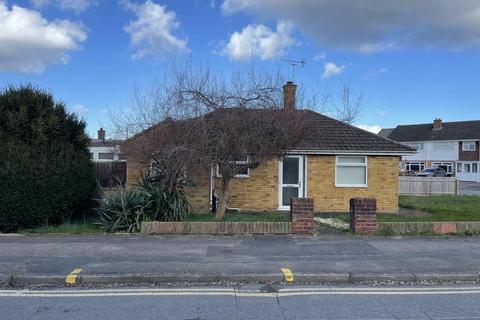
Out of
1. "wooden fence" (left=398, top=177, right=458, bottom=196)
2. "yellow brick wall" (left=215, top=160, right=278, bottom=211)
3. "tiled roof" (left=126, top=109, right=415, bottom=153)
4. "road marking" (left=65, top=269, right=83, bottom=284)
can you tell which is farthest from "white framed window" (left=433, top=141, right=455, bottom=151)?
"road marking" (left=65, top=269, right=83, bottom=284)

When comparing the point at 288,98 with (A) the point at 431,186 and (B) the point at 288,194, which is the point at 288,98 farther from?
(A) the point at 431,186

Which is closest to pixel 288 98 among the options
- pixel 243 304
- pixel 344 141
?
pixel 344 141

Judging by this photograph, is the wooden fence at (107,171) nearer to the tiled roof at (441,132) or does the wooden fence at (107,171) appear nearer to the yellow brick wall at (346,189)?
the yellow brick wall at (346,189)

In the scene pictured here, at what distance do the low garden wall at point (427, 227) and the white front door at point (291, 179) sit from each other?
240 inches

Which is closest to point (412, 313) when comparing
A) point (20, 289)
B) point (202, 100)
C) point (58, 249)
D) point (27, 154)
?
point (20, 289)

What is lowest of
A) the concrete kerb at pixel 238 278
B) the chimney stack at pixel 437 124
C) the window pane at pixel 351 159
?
the concrete kerb at pixel 238 278

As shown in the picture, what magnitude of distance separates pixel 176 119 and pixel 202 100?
884mm

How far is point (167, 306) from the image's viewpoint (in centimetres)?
625

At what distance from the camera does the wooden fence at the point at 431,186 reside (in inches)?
1272

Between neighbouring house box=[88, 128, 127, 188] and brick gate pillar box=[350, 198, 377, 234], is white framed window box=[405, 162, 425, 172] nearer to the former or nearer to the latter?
neighbouring house box=[88, 128, 127, 188]

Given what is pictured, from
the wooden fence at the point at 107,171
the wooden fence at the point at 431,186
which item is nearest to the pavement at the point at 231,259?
the wooden fence at the point at 107,171

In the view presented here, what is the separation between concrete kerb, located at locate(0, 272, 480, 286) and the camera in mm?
7469

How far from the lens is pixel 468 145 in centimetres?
6031

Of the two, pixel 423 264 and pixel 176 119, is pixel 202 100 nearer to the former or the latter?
pixel 176 119
